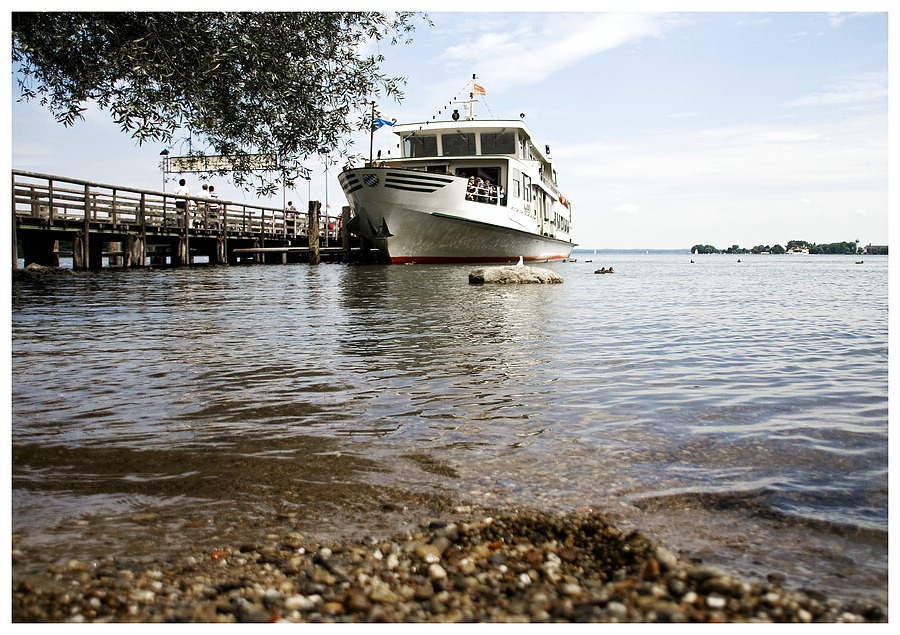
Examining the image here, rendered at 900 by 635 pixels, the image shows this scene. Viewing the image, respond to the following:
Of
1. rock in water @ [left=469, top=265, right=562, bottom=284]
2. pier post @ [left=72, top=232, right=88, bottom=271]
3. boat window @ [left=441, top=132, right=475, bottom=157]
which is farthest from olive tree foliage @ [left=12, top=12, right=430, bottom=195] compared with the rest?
boat window @ [left=441, top=132, right=475, bottom=157]

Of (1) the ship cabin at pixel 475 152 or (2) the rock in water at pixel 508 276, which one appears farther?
(1) the ship cabin at pixel 475 152

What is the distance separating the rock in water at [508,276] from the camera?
19641 mm

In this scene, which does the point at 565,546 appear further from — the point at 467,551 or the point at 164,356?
the point at 164,356

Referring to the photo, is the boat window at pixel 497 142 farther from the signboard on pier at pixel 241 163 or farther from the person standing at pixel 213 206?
the signboard on pier at pixel 241 163

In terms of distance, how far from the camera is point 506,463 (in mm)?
3930

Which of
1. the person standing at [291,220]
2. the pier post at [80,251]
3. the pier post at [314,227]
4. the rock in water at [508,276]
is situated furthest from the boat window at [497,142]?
the pier post at [80,251]

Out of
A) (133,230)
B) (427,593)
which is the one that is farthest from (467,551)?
(133,230)

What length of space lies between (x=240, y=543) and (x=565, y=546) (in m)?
1.33

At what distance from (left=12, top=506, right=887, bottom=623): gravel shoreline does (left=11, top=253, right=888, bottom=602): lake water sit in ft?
0.79

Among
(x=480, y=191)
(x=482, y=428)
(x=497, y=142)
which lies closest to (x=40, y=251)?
(x=480, y=191)

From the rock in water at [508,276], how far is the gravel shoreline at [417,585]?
55.0 ft

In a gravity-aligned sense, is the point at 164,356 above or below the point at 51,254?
below

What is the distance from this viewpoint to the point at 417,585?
2.54m

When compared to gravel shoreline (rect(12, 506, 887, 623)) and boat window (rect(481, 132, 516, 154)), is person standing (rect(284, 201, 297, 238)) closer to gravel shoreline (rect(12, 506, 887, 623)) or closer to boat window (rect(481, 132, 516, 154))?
boat window (rect(481, 132, 516, 154))
